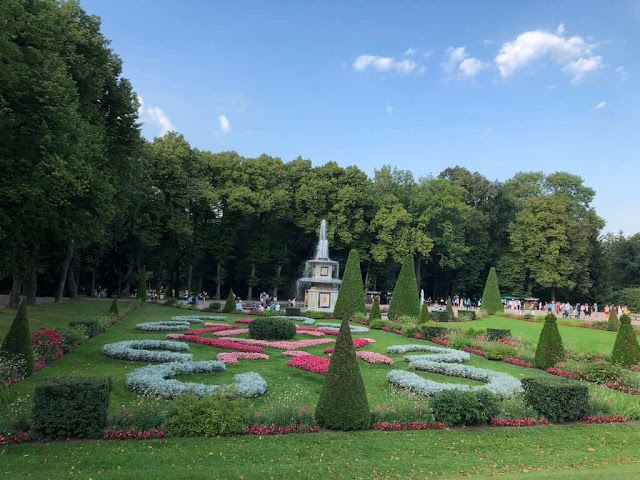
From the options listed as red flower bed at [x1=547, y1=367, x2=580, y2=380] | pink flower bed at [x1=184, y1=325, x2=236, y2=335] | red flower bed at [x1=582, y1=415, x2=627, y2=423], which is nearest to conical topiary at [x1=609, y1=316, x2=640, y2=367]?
red flower bed at [x1=547, y1=367, x2=580, y2=380]

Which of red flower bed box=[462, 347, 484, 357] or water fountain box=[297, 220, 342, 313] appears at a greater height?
water fountain box=[297, 220, 342, 313]

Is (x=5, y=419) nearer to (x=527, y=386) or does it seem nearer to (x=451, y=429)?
(x=451, y=429)

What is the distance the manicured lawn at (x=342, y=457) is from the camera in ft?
22.9

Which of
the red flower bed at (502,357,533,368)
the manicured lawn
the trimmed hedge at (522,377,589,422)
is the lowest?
the manicured lawn

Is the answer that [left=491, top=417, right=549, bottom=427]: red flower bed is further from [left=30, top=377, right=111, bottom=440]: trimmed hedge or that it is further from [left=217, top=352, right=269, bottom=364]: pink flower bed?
[left=217, top=352, right=269, bottom=364]: pink flower bed

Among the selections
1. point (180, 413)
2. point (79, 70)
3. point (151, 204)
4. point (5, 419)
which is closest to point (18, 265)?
point (79, 70)

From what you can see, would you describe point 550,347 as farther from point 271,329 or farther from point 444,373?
point 271,329

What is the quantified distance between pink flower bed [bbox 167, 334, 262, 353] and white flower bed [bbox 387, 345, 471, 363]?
17.9 feet

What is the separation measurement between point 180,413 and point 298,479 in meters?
2.65

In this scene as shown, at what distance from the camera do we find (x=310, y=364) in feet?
47.9

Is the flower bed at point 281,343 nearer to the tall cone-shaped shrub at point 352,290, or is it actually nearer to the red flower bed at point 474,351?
the red flower bed at point 474,351

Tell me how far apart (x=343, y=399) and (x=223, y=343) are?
33.8 feet

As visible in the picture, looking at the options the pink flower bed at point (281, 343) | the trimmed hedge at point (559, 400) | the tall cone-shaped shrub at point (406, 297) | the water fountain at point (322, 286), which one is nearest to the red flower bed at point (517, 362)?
the trimmed hedge at point (559, 400)

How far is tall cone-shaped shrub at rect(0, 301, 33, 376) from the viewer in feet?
39.3
